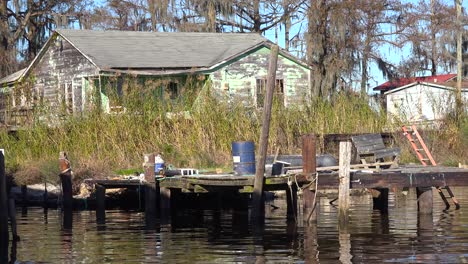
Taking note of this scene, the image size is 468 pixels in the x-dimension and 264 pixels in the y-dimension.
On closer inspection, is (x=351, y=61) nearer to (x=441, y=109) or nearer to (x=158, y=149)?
(x=441, y=109)

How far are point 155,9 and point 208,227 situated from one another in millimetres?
32909

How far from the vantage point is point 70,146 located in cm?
3080

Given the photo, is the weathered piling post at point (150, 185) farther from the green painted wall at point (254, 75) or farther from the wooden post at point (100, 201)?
the green painted wall at point (254, 75)

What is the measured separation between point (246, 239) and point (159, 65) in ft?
68.8

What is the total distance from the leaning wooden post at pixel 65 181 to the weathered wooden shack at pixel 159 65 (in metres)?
12.1

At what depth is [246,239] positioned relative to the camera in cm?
1902

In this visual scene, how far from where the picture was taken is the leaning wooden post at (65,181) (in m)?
24.6

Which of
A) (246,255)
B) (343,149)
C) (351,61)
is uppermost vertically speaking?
(351,61)

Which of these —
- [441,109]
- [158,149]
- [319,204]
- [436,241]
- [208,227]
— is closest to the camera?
[436,241]

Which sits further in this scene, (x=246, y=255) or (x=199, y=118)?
(x=199, y=118)

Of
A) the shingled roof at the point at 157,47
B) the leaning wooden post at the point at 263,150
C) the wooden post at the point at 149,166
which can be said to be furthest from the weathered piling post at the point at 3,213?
the shingled roof at the point at 157,47

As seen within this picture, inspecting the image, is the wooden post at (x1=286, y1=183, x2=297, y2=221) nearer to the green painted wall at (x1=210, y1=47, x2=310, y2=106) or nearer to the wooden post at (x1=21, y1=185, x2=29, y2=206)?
the wooden post at (x1=21, y1=185, x2=29, y2=206)

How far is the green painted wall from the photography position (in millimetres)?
40938

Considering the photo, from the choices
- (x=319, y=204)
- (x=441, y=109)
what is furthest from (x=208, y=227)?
Result: (x=441, y=109)
